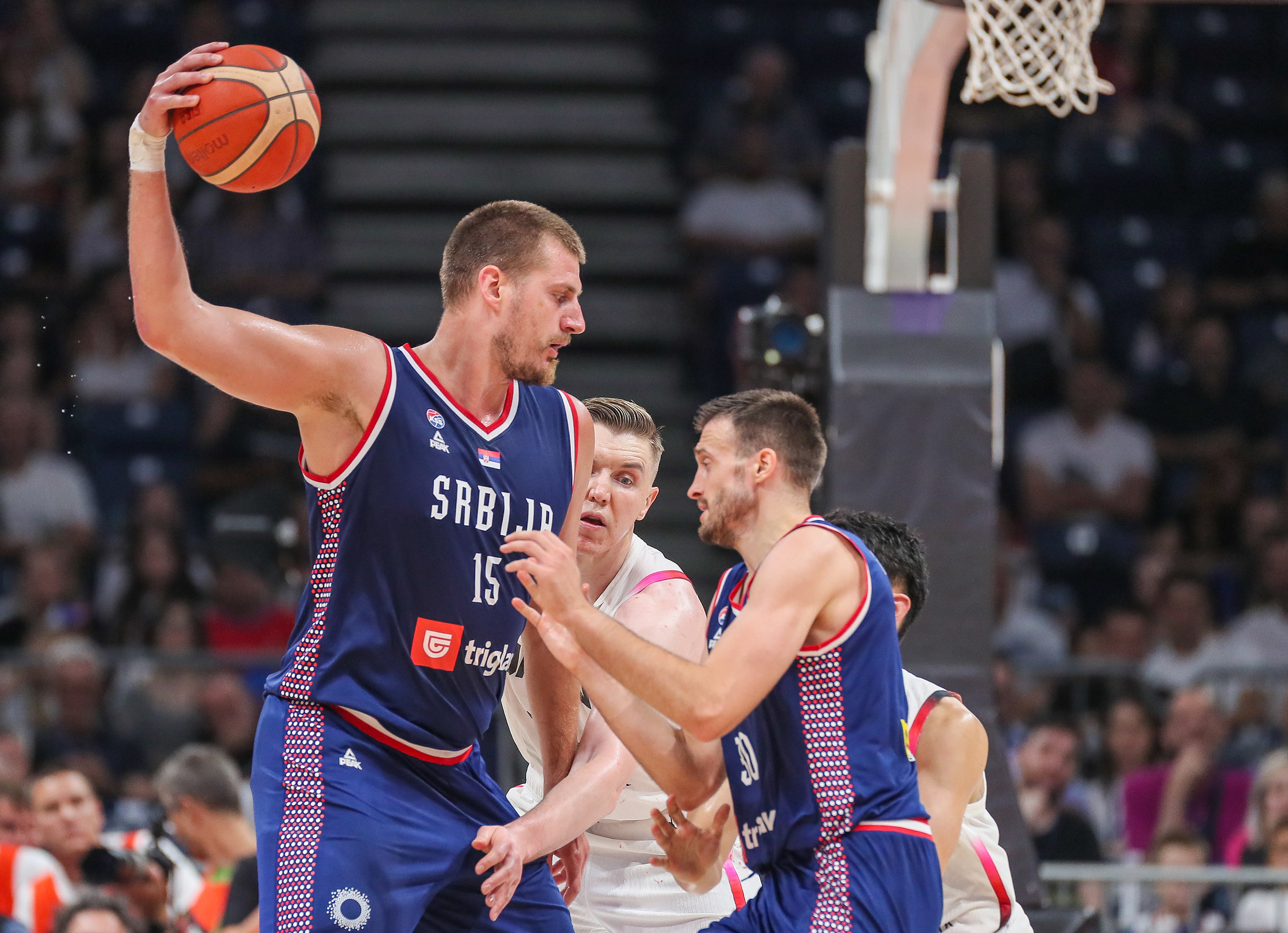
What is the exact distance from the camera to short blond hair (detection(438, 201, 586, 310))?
Result: 13.1ft

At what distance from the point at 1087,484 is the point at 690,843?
7722 mm

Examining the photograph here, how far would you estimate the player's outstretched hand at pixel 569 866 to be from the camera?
14.1 feet

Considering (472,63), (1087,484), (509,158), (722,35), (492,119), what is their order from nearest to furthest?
1. (1087,484)
2. (509,158)
3. (492,119)
4. (472,63)
5. (722,35)

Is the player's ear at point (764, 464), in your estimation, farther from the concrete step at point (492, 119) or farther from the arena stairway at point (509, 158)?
the concrete step at point (492, 119)

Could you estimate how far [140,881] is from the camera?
6.37 m

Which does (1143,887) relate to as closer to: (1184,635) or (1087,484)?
(1184,635)

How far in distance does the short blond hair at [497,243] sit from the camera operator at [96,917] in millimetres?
2907

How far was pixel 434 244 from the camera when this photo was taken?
1227 centimetres

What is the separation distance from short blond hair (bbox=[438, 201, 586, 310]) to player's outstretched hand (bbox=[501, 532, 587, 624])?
706 millimetres

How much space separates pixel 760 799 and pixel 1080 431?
8.01 metres

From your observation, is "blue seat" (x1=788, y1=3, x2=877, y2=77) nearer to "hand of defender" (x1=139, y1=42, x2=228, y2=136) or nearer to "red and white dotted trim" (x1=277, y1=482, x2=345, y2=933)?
"hand of defender" (x1=139, y1=42, x2=228, y2=136)

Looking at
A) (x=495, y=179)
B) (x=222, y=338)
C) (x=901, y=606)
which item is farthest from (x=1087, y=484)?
(x=222, y=338)

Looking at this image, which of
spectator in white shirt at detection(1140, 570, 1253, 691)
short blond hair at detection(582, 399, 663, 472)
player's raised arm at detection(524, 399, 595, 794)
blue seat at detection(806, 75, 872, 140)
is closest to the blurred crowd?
player's raised arm at detection(524, 399, 595, 794)

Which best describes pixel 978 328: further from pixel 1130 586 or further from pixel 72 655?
pixel 72 655
